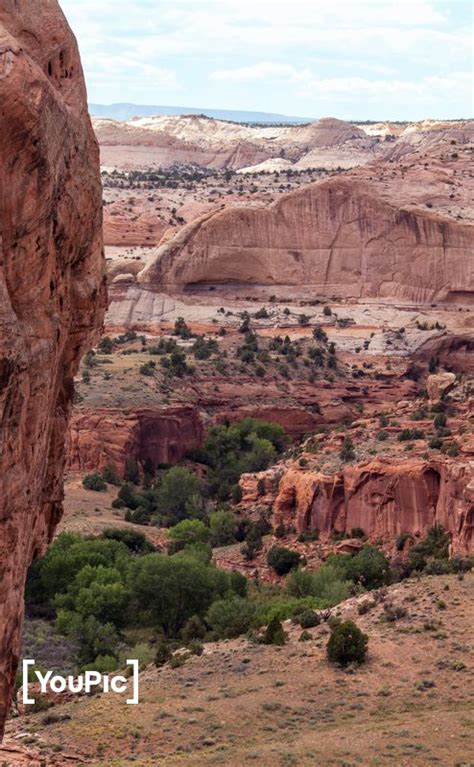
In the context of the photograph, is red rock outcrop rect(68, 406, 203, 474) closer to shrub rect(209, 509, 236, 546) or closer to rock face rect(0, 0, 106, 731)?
shrub rect(209, 509, 236, 546)

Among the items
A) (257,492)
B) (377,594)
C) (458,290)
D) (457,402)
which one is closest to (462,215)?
(458,290)

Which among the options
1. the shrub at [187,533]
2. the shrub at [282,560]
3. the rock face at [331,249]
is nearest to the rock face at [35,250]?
the shrub at [282,560]

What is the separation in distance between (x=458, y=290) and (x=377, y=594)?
66.0 metres

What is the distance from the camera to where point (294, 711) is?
94.2 feet

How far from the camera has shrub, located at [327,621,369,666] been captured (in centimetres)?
3122

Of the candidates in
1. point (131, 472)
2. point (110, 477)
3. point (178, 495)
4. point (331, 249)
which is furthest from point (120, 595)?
point (331, 249)

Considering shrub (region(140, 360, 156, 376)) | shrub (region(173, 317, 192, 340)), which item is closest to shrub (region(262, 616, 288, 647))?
shrub (region(140, 360, 156, 376))

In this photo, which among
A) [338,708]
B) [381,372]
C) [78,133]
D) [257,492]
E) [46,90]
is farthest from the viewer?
[381,372]

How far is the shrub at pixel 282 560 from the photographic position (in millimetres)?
50719

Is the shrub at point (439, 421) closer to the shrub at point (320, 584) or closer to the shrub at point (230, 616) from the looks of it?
the shrub at point (320, 584)

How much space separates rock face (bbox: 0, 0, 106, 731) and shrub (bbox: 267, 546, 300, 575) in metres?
36.4

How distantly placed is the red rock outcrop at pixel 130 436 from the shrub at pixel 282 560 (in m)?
18.8

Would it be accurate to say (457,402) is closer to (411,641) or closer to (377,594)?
(377,594)

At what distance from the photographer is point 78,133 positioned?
43.7 feet
